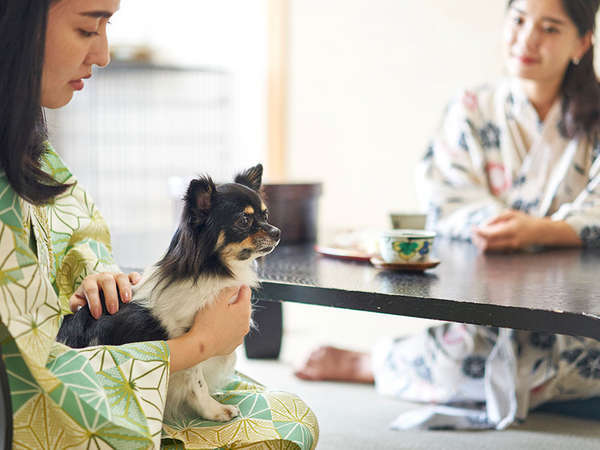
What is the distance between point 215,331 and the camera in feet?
4.09

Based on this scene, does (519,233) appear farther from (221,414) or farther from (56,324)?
(56,324)

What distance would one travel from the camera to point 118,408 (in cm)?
107

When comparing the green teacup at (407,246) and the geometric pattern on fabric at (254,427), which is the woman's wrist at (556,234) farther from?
the geometric pattern on fabric at (254,427)

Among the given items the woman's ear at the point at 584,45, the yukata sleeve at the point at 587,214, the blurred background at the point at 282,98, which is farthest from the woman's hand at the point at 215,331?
the blurred background at the point at 282,98

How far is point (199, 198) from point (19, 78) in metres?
0.34

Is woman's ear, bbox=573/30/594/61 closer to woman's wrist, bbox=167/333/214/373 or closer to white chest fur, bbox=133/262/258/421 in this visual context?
white chest fur, bbox=133/262/258/421

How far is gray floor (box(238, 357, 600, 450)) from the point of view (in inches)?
76.0

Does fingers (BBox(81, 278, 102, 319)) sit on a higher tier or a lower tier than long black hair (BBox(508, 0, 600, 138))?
lower

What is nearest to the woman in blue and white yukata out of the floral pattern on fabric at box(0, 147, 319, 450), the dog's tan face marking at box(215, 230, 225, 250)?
the dog's tan face marking at box(215, 230, 225, 250)

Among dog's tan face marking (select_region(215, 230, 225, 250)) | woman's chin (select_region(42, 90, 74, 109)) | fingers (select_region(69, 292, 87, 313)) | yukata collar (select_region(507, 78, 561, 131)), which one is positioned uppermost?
woman's chin (select_region(42, 90, 74, 109))

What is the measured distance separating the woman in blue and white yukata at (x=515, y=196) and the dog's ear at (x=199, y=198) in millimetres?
989

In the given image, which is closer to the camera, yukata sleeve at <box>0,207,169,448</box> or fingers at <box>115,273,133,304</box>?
yukata sleeve at <box>0,207,169,448</box>

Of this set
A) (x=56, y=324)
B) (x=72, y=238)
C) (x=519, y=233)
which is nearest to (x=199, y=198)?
(x=56, y=324)

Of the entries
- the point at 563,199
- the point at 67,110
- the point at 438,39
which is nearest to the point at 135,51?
the point at 67,110
